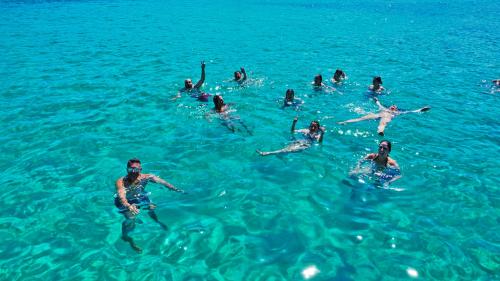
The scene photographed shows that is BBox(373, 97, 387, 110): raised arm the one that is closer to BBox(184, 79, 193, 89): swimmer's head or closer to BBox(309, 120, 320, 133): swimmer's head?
BBox(309, 120, 320, 133): swimmer's head

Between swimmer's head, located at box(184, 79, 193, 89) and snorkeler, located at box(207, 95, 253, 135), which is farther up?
swimmer's head, located at box(184, 79, 193, 89)

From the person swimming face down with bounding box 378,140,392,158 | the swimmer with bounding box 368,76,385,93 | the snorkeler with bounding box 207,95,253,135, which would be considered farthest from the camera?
the swimmer with bounding box 368,76,385,93

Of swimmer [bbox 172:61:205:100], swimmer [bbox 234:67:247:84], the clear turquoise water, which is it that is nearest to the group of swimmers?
the clear turquoise water

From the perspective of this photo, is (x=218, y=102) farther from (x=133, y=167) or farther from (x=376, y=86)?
(x=376, y=86)

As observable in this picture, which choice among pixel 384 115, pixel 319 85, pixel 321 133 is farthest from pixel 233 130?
pixel 319 85

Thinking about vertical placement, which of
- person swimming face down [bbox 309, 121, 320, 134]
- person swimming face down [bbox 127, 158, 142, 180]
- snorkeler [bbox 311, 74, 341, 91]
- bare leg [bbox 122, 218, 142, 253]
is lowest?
bare leg [bbox 122, 218, 142, 253]

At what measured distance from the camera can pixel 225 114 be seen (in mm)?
13852

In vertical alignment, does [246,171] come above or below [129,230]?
above

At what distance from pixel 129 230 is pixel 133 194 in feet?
3.41

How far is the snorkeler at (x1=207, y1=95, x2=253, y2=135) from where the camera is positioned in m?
13.1

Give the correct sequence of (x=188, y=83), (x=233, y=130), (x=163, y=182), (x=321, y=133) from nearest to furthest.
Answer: (x=163, y=182)
(x=321, y=133)
(x=233, y=130)
(x=188, y=83)

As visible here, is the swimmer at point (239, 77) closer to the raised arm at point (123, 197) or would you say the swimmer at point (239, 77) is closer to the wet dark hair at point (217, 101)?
the wet dark hair at point (217, 101)

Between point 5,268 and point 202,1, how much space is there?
60931 millimetres

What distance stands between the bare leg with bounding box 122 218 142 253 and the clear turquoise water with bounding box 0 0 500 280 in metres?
0.14
